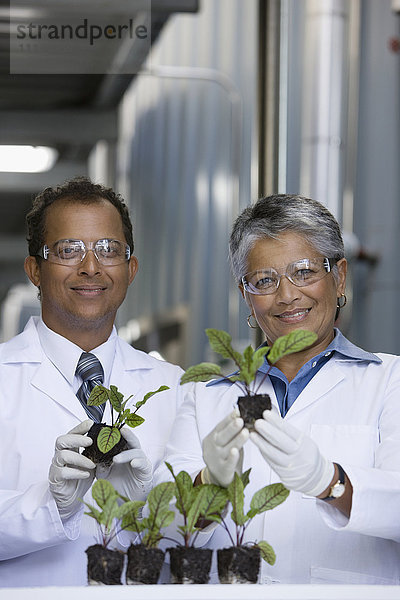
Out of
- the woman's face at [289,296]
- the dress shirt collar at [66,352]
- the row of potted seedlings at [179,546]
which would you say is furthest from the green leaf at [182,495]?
the dress shirt collar at [66,352]

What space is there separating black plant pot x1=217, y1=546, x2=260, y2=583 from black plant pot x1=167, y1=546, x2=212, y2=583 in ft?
0.09

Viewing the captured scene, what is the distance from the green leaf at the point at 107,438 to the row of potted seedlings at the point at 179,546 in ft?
0.72

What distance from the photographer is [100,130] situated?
189 inches

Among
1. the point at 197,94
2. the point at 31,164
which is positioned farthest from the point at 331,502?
the point at 31,164

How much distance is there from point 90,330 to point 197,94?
8.33ft

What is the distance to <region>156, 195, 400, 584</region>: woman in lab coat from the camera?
174cm

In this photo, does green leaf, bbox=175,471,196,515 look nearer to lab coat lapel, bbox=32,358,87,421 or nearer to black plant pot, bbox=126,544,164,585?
black plant pot, bbox=126,544,164,585

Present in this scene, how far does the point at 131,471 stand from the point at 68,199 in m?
0.70

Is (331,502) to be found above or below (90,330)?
below

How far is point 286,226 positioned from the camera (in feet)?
6.15

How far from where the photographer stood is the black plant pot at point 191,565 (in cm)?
138

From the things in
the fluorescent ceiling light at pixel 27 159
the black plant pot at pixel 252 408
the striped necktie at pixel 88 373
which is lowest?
the black plant pot at pixel 252 408

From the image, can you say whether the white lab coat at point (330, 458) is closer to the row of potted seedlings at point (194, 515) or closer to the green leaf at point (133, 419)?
the green leaf at point (133, 419)

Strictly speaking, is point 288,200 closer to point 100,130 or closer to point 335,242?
point 335,242
